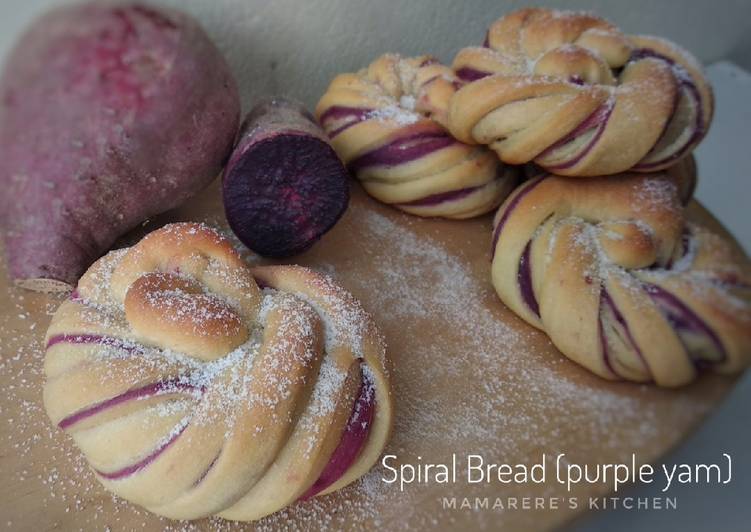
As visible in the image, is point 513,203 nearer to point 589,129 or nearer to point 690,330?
point 589,129

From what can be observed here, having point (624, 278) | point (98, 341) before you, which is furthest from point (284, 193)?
point (624, 278)

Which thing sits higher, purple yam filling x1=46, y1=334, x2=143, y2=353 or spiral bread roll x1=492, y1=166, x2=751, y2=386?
spiral bread roll x1=492, y1=166, x2=751, y2=386

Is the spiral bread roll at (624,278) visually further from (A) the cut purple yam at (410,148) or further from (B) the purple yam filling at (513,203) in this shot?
(A) the cut purple yam at (410,148)

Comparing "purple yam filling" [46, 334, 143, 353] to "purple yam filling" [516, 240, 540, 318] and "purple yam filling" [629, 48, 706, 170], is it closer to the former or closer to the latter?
"purple yam filling" [516, 240, 540, 318]

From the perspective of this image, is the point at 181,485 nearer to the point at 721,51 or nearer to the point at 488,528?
the point at 488,528

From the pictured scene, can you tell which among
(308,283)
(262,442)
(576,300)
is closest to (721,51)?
(576,300)

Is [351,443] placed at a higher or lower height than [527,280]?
lower

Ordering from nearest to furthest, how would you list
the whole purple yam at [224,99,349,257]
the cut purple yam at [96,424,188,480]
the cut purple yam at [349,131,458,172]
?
the cut purple yam at [96,424,188,480] < the whole purple yam at [224,99,349,257] < the cut purple yam at [349,131,458,172]

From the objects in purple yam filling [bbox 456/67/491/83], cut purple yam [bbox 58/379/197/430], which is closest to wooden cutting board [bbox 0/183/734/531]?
cut purple yam [bbox 58/379/197/430]
